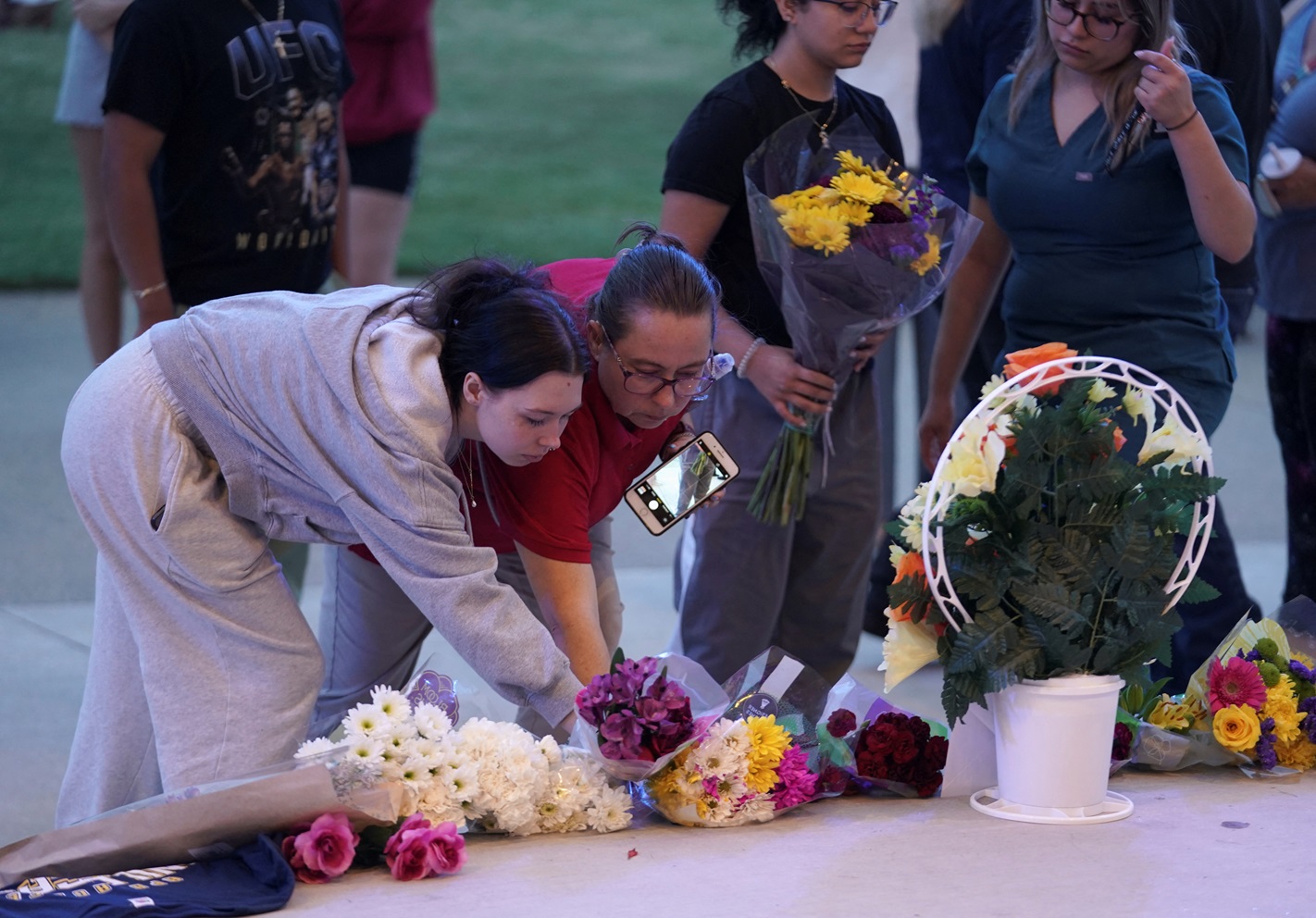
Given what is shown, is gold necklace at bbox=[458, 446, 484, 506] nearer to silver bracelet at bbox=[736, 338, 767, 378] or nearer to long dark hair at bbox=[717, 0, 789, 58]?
silver bracelet at bbox=[736, 338, 767, 378]

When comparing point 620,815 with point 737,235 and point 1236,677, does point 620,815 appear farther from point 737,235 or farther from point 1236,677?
point 737,235

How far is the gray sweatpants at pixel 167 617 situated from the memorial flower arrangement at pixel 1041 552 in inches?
33.9

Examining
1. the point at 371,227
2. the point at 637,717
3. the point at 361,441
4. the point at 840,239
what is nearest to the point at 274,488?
the point at 361,441

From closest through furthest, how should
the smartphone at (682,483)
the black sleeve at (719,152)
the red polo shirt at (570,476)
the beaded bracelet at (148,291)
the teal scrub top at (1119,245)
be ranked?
the red polo shirt at (570,476), the smartphone at (682,483), the teal scrub top at (1119,245), the black sleeve at (719,152), the beaded bracelet at (148,291)

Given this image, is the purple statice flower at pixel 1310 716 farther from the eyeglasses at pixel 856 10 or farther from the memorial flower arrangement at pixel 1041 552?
the eyeglasses at pixel 856 10

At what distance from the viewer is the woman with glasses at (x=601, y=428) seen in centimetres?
212

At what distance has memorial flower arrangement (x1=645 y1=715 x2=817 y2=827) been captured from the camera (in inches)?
78.5

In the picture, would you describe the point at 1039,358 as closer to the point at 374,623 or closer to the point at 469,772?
the point at 469,772

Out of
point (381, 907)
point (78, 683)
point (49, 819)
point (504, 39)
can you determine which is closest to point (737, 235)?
point (381, 907)

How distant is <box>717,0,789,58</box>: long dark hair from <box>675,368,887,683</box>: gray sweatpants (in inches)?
22.6

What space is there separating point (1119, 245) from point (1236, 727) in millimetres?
782

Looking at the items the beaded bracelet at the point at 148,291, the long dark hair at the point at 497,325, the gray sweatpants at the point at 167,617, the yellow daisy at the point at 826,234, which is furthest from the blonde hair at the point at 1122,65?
the beaded bracelet at the point at 148,291

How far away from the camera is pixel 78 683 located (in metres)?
3.50

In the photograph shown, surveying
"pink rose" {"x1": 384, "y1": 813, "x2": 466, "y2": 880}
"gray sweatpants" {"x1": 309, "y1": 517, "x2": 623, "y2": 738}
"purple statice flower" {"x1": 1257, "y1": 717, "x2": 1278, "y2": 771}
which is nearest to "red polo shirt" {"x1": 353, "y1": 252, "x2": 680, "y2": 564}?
"gray sweatpants" {"x1": 309, "y1": 517, "x2": 623, "y2": 738}
